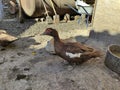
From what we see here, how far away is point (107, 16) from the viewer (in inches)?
199

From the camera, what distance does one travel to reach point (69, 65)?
396cm

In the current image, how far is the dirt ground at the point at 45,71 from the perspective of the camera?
3.35m

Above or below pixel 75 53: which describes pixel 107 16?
above

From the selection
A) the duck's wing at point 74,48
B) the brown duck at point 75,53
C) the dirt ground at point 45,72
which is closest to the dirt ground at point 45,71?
the dirt ground at point 45,72

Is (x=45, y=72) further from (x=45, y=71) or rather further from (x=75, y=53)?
(x=75, y=53)

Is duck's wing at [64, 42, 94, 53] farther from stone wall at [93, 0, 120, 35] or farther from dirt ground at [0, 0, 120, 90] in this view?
stone wall at [93, 0, 120, 35]

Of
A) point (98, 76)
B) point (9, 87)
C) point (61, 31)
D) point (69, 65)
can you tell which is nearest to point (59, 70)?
point (69, 65)

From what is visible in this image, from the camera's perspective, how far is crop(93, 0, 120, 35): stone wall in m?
4.94

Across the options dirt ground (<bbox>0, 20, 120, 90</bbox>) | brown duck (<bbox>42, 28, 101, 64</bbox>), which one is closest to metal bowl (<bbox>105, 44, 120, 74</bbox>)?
dirt ground (<bbox>0, 20, 120, 90</bbox>)

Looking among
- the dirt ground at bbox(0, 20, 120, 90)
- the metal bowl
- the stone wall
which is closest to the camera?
the dirt ground at bbox(0, 20, 120, 90)

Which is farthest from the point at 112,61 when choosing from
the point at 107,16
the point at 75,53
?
the point at 107,16

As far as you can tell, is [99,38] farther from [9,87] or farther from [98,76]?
[9,87]

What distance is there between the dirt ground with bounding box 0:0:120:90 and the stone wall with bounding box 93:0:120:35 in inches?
15.6

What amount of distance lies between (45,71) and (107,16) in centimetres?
228
